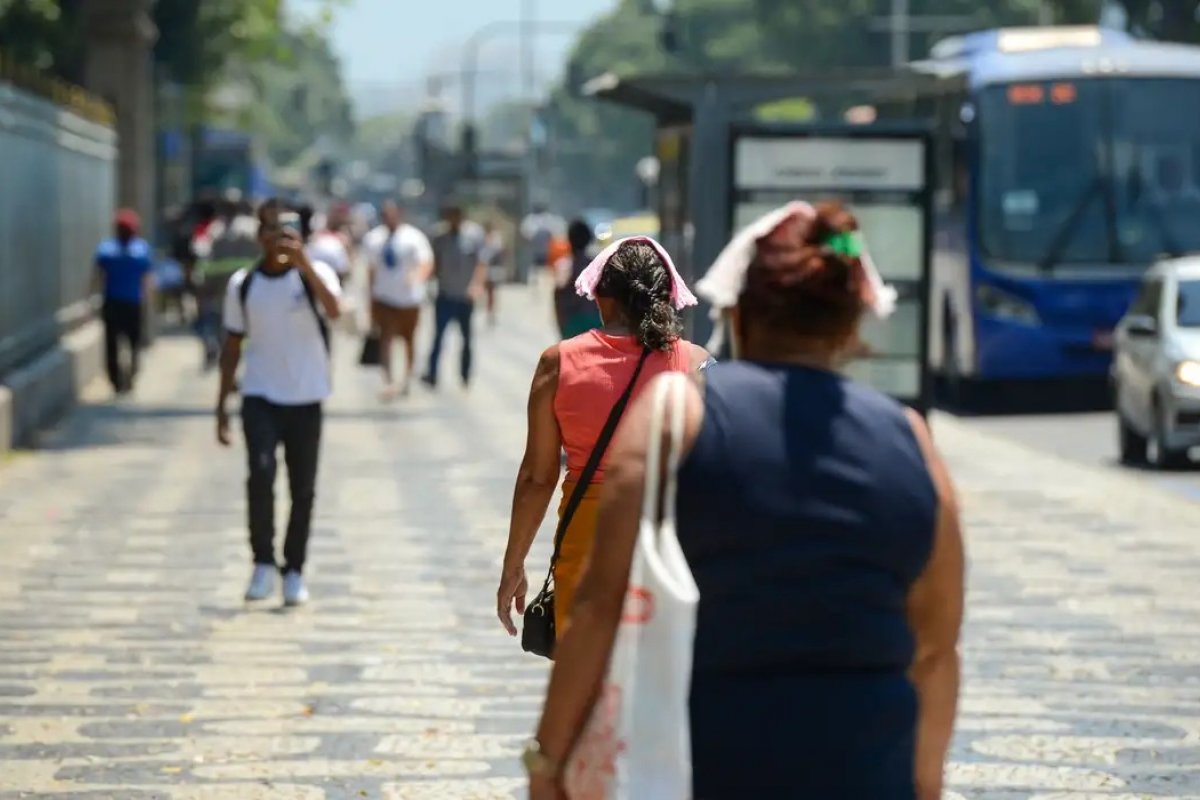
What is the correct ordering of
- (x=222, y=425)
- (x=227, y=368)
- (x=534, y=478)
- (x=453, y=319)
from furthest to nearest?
1. (x=453, y=319)
2. (x=222, y=425)
3. (x=227, y=368)
4. (x=534, y=478)

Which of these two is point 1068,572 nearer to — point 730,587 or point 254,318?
point 254,318

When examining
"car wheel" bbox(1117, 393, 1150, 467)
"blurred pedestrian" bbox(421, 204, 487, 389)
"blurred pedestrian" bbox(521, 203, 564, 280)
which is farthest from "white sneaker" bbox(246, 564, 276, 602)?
"blurred pedestrian" bbox(521, 203, 564, 280)

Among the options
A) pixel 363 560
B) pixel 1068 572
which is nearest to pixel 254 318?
pixel 363 560

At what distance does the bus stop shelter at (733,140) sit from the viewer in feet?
56.9

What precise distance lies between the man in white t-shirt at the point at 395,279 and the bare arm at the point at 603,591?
20.2 m

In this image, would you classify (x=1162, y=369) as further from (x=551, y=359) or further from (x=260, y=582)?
(x=551, y=359)

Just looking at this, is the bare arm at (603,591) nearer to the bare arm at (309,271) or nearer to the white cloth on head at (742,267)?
the white cloth on head at (742,267)

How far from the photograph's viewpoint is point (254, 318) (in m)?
11.5

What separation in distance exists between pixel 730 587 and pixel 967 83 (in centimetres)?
2364

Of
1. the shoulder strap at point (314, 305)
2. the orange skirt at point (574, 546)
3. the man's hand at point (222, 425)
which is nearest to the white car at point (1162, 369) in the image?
the man's hand at point (222, 425)

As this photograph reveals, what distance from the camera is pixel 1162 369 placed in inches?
758

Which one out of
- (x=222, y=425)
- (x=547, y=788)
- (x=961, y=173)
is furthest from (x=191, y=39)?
(x=547, y=788)

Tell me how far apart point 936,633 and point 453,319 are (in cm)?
2152

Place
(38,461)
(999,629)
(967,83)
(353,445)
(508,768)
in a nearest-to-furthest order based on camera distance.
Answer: (508,768)
(999,629)
(38,461)
(353,445)
(967,83)
